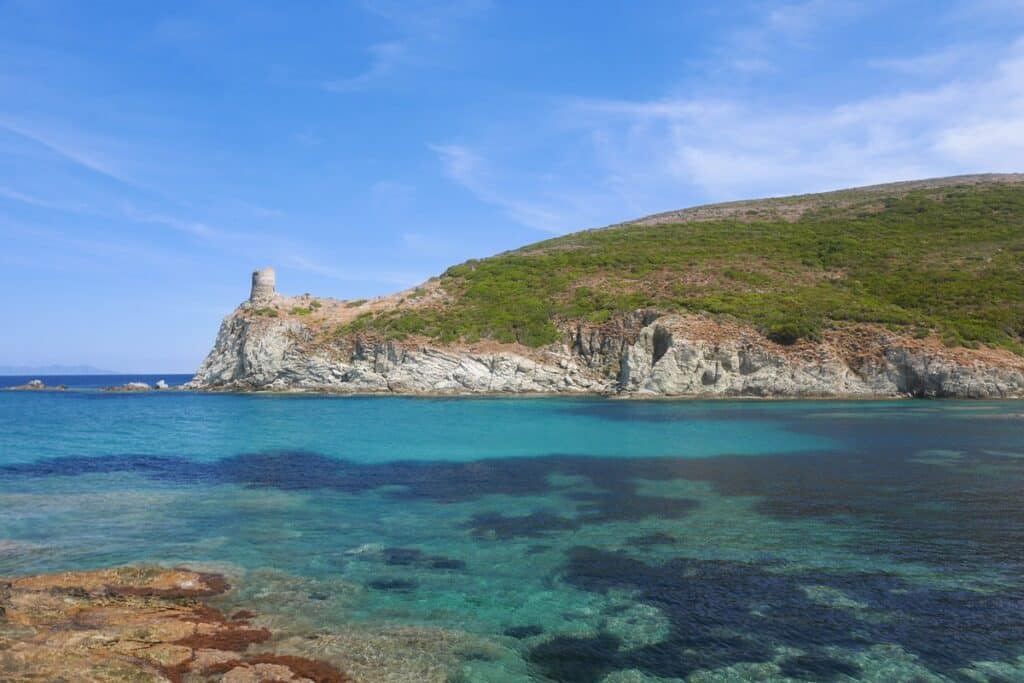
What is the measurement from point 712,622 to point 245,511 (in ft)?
40.4

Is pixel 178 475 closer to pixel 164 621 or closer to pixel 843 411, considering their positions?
pixel 164 621

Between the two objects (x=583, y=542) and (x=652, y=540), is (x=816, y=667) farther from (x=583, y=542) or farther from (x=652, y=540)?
(x=583, y=542)

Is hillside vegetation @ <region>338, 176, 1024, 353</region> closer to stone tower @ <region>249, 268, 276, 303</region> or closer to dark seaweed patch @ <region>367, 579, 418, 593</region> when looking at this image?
stone tower @ <region>249, 268, 276, 303</region>

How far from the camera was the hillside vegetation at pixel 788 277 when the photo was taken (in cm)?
5691

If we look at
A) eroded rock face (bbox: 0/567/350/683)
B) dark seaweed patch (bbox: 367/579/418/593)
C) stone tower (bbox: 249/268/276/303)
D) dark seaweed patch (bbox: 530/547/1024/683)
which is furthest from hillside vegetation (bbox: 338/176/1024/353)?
eroded rock face (bbox: 0/567/350/683)

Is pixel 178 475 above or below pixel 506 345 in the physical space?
below

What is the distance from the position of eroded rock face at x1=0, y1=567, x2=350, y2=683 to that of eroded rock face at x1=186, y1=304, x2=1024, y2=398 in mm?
47929

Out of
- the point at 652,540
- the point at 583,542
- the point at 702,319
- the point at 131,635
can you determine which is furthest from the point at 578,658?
the point at 702,319

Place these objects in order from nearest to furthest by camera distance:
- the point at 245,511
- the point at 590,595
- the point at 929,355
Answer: the point at 590,595 → the point at 245,511 → the point at 929,355

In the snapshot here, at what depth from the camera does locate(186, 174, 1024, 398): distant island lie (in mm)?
52938

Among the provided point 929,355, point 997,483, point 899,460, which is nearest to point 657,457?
point 899,460

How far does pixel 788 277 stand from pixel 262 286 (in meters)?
58.2

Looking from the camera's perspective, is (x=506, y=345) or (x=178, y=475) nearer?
(x=178, y=475)

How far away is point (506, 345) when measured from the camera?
210 ft
